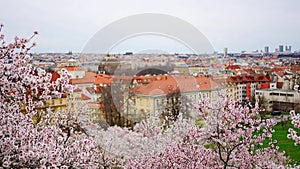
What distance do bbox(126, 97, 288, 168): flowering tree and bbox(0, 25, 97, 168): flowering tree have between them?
2.52 meters

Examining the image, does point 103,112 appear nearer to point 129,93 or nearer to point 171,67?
point 129,93

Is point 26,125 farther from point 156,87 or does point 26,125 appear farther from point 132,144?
point 156,87

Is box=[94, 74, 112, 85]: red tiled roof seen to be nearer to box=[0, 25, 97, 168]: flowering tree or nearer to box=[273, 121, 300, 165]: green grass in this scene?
box=[273, 121, 300, 165]: green grass

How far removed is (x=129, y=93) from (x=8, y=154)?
22467mm

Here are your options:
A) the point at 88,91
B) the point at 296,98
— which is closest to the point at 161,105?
the point at 88,91

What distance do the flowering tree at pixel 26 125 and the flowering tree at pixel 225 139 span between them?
8.28 ft

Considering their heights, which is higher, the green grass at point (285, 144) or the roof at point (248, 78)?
the roof at point (248, 78)

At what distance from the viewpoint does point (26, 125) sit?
5074 millimetres

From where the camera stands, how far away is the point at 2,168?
4.25m

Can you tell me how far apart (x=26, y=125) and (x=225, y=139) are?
353 cm

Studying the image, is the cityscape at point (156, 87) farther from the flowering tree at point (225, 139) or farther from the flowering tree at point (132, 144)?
the flowering tree at point (132, 144)

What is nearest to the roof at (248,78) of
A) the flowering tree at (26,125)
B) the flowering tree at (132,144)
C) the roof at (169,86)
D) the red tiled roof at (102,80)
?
the roof at (169,86)

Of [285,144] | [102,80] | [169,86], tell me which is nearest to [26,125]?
[285,144]

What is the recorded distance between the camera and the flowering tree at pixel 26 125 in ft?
14.1
